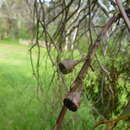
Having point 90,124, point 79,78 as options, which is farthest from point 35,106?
point 79,78

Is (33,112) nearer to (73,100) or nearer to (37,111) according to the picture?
(37,111)

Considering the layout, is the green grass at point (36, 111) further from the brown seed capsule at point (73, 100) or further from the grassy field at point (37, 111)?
the brown seed capsule at point (73, 100)

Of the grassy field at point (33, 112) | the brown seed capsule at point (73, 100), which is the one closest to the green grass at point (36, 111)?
the grassy field at point (33, 112)

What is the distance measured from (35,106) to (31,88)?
436 mm

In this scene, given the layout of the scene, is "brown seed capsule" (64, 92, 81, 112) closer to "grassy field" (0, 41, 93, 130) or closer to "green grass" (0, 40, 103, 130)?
"green grass" (0, 40, 103, 130)

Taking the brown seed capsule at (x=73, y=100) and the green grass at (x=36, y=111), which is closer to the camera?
the brown seed capsule at (x=73, y=100)

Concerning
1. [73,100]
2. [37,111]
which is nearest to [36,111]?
[37,111]

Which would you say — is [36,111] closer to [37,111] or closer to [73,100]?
[37,111]

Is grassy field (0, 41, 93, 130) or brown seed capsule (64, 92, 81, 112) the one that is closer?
brown seed capsule (64, 92, 81, 112)

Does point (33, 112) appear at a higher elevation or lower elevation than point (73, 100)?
lower

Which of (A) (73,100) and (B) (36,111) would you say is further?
(B) (36,111)

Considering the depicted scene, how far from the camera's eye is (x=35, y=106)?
8.56 ft

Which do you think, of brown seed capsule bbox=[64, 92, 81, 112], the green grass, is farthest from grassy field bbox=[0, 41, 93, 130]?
brown seed capsule bbox=[64, 92, 81, 112]

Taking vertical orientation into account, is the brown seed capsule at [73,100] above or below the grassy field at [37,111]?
above
